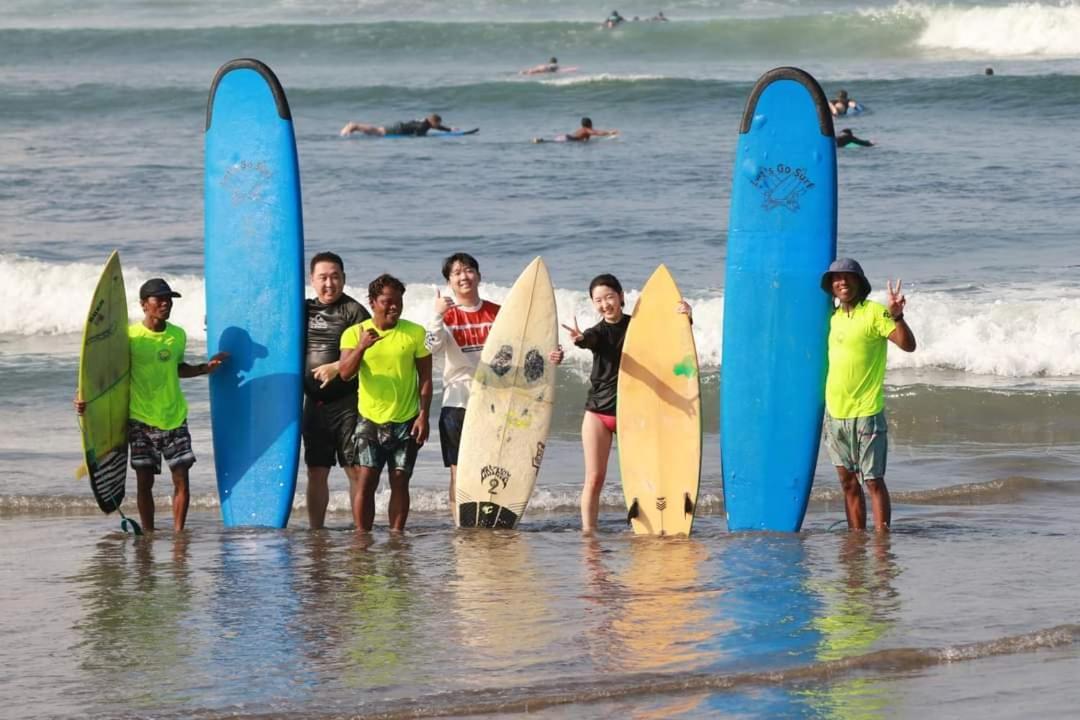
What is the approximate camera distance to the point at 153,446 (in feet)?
23.9

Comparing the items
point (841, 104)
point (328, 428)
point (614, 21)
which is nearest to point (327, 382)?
point (328, 428)

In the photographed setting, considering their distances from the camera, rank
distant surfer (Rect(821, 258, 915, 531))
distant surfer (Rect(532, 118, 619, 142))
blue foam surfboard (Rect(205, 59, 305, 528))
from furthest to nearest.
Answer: distant surfer (Rect(532, 118, 619, 142)) < blue foam surfboard (Rect(205, 59, 305, 528)) < distant surfer (Rect(821, 258, 915, 531))

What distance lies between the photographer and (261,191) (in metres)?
7.97

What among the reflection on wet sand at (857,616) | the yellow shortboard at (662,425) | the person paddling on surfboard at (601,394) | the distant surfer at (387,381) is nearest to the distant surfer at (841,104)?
the yellow shortboard at (662,425)

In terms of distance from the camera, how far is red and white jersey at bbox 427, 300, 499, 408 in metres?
7.36

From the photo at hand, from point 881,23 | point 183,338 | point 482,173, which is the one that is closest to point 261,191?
point 183,338

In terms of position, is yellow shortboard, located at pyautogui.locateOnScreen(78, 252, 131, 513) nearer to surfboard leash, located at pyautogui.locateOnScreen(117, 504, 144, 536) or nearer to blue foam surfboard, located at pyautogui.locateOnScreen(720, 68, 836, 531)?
surfboard leash, located at pyautogui.locateOnScreen(117, 504, 144, 536)

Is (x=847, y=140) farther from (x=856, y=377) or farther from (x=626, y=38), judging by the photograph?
(x=626, y=38)

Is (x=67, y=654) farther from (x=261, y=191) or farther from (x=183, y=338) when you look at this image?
(x=261, y=191)

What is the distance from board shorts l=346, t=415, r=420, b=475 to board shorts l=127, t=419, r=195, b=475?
0.89 m

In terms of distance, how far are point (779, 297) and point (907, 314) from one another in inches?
218

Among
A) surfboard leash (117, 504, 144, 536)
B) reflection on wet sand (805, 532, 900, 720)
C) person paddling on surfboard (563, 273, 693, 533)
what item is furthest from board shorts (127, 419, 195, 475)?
reflection on wet sand (805, 532, 900, 720)

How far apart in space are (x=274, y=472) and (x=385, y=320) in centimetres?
131

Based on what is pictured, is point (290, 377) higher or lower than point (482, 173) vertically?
lower
